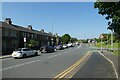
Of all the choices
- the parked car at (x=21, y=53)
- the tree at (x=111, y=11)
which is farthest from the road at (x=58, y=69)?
the parked car at (x=21, y=53)

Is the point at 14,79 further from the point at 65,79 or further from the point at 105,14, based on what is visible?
the point at 105,14

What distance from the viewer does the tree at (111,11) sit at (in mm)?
17470

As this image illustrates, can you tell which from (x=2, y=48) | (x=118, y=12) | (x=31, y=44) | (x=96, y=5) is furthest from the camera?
(x=31, y=44)

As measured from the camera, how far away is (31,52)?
40719 millimetres

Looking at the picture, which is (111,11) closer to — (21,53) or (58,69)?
(58,69)

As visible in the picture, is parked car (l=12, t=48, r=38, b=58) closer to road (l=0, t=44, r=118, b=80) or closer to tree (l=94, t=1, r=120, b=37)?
road (l=0, t=44, r=118, b=80)

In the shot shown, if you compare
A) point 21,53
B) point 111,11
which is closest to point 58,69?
point 111,11

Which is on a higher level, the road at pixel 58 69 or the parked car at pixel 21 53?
the parked car at pixel 21 53

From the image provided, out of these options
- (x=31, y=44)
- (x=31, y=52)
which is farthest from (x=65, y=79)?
(x=31, y=44)

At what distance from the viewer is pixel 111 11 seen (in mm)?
18828

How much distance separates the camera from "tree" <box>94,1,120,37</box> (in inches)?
688

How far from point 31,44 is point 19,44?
4271 millimetres

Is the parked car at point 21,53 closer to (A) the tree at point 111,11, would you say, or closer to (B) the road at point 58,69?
(B) the road at point 58,69

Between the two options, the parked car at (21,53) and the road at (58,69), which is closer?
the road at (58,69)
